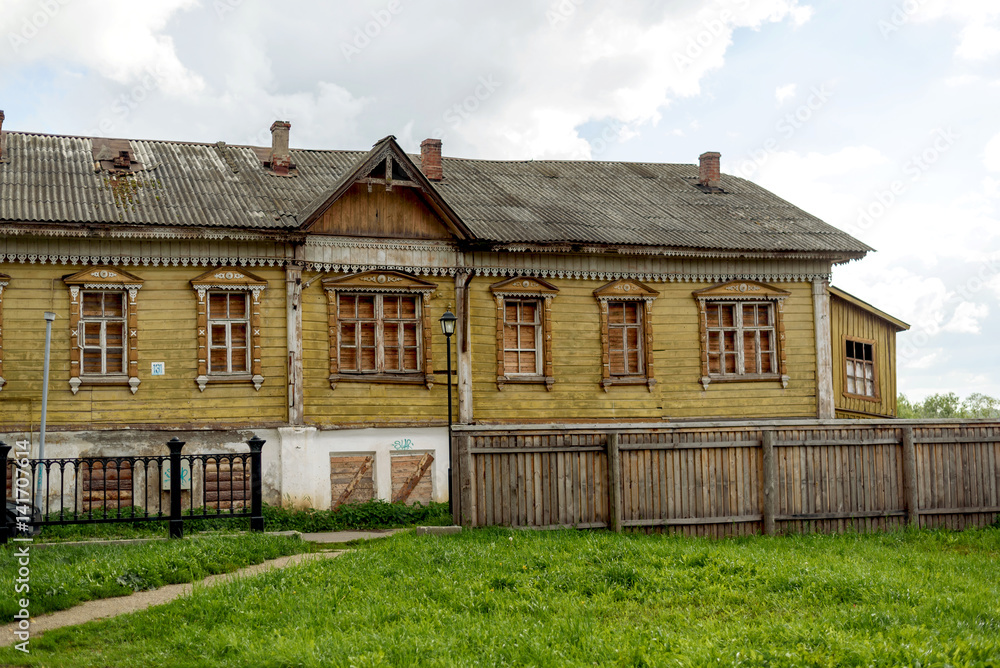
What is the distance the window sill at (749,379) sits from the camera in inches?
740

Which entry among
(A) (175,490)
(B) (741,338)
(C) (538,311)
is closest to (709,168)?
(B) (741,338)

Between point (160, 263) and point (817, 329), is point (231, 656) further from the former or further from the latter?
point (817, 329)

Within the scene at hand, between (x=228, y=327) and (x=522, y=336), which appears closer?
(x=228, y=327)

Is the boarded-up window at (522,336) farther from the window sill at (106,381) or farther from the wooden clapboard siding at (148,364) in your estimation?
the window sill at (106,381)

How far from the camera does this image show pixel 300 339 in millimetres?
16391

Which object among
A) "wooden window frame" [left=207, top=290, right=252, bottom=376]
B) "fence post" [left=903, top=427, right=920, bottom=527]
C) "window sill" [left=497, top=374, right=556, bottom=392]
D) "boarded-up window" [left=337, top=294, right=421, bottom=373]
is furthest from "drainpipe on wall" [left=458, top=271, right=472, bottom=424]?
"fence post" [left=903, top=427, right=920, bottom=527]

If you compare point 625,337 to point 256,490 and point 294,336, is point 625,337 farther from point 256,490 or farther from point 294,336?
point 256,490

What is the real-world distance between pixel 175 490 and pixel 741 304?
12050 millimetres

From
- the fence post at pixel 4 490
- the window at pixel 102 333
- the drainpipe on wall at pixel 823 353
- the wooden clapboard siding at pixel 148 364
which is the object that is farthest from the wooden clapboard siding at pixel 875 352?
the fence post at pixel 4 490

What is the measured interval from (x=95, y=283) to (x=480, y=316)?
22.3 ft

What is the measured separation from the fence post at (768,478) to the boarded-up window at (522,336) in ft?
19.9

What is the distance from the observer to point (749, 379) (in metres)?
19.1

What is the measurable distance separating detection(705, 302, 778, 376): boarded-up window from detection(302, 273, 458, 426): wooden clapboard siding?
5.62 m

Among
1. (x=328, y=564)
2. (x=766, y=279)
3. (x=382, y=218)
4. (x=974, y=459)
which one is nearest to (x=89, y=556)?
(x=328, y=564)
